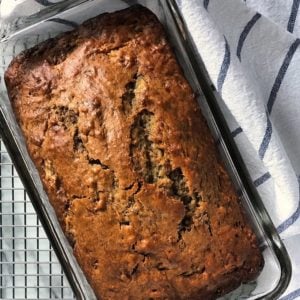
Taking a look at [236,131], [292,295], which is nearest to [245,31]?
[236,131]

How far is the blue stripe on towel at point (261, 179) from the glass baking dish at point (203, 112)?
2 centimetres

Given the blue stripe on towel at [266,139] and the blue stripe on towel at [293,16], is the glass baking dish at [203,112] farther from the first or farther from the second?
the blue stripe on towel at [293,16]

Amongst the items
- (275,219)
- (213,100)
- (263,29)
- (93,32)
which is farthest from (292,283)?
(93,32)

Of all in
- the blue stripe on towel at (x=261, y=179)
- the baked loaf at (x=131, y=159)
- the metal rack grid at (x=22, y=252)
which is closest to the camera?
the baked loaf at (x=131, y=159)

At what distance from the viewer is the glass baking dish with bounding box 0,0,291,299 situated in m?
1.47

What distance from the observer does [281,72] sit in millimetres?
1511

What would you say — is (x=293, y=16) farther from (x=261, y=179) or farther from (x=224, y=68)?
(x=261, y=179)

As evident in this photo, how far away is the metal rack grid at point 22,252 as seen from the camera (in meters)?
1.85

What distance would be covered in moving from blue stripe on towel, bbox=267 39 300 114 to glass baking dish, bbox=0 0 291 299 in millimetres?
111

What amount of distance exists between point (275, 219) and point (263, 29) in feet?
1.25

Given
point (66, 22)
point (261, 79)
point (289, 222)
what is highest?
point (66, 22)

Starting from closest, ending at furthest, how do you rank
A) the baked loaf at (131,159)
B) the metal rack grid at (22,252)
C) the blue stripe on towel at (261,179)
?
the baked loaf at (131,159)
the blue stripe on towel at (261,179)
the metal rack grid at (22,252)

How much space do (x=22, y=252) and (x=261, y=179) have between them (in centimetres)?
67

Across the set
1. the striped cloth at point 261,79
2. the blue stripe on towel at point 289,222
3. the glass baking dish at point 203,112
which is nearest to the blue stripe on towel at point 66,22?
the glass baking dish at point 203,112
